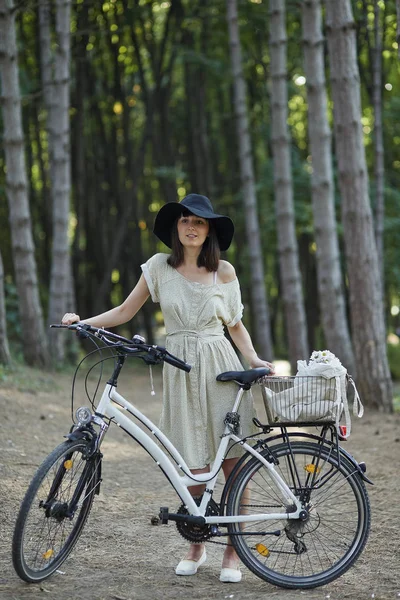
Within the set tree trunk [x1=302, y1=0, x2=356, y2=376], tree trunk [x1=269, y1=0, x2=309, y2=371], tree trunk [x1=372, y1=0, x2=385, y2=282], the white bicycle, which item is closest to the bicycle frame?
the white bicycle

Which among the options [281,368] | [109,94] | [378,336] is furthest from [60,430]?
→ [109,94]

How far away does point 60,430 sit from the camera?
8789 mm

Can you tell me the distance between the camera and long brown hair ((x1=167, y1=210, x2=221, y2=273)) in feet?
15.3

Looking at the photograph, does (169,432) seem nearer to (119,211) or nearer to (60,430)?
(60,430)

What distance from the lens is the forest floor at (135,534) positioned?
4367mm

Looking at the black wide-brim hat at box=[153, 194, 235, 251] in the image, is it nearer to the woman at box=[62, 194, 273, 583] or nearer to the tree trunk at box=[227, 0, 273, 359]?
the woman at box=[62, 194, 273, 583]

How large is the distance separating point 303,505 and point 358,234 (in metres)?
6.34

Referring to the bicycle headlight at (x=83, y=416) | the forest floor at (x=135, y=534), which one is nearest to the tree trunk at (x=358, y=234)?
the forest floor at (x=135, y=534)

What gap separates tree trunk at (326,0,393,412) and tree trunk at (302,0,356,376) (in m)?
1.11

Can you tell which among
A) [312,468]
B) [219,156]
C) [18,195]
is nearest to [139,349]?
[312,468]

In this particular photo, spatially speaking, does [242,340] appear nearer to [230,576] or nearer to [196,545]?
[196,545]

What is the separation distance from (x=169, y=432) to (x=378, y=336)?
20.6 feet

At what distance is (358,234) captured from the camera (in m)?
10.4

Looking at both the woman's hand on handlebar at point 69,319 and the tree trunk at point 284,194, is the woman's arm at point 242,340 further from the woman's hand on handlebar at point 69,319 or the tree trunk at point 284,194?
the tree trunk at point 284,194
